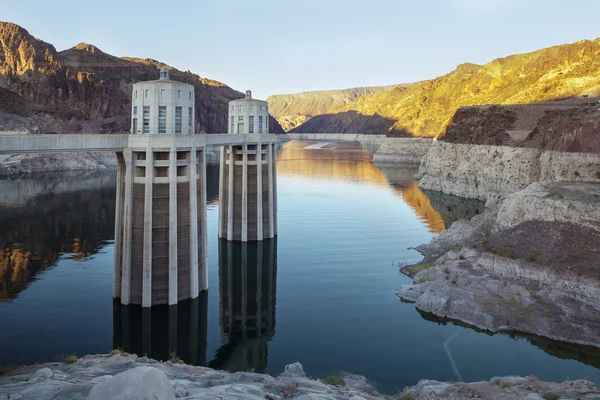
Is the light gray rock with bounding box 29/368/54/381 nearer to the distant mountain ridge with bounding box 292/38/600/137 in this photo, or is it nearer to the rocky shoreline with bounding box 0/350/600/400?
the rocky shoreline with bounding box 0/350/600/400

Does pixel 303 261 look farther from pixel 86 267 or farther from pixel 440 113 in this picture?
pixel 440 113

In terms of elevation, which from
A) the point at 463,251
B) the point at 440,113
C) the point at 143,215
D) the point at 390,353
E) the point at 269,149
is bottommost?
the point at 390,353

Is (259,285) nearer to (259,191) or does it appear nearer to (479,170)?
(259,191)

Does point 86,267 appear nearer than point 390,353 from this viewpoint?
No

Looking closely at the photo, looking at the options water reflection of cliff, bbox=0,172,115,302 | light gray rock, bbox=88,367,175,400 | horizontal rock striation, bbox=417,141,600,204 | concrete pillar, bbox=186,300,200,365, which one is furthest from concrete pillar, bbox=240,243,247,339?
horizontal rock striation, bbox=417,141,600,204

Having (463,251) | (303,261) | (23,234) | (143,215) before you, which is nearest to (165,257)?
(143,215)

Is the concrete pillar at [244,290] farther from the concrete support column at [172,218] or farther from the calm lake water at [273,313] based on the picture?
the concrete support column at [172,218]
